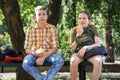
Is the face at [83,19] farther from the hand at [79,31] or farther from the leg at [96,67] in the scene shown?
the leg at [96,67]

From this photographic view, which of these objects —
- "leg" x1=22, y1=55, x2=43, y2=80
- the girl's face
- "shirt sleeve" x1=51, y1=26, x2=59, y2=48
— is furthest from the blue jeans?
the girl's face

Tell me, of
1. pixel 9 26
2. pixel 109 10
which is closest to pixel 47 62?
pixel 9 26

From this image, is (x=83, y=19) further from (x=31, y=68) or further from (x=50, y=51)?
(x=31, y=68)

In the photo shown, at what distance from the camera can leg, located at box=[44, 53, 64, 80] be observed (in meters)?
5.52

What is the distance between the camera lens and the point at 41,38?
19.6 feet

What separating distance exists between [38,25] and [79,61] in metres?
0.88

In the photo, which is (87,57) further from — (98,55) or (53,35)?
(53,35)

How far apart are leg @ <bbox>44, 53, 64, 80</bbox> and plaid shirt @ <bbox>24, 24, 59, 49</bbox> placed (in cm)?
23

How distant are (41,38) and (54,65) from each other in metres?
0.58

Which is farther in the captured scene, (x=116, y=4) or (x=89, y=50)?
(x=116, y=4)

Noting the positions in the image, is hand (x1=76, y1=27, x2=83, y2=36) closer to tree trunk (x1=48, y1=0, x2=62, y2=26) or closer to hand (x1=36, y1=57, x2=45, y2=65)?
hand (x1=36, y1=57, x2=45, y2=65)

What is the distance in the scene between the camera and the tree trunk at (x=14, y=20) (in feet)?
26.7

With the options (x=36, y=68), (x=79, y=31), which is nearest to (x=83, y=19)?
(x=79, y=31)

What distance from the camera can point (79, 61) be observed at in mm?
5902
